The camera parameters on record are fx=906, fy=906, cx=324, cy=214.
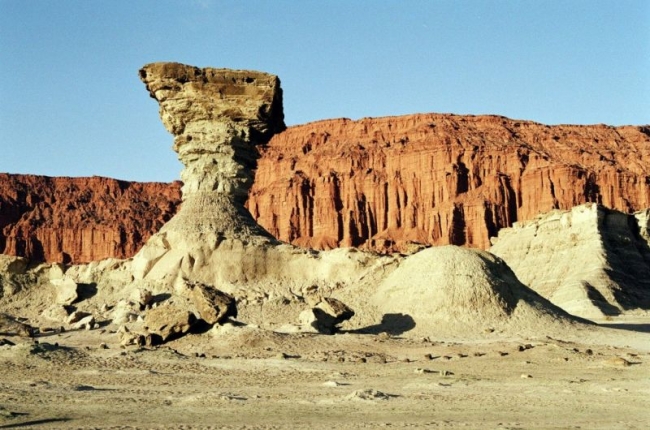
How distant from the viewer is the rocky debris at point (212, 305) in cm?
2481

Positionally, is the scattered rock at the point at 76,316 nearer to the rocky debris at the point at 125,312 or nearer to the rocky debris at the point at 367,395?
the rocky debris at the point at 125,312

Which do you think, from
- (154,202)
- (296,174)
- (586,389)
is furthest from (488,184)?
(586,389)

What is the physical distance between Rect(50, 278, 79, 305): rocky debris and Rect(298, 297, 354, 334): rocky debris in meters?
11.0

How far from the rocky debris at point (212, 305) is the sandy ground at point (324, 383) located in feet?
2.60

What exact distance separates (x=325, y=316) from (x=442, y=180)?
11204cm

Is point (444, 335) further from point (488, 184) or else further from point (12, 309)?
point (488, 184)

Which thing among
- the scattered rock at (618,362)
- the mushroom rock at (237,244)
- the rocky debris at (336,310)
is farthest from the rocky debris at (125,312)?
the scattered rock at (618,362)

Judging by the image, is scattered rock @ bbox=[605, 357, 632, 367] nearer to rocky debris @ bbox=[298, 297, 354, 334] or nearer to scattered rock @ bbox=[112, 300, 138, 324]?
rocky debris @ bbox=[298, 297, 354, 334]

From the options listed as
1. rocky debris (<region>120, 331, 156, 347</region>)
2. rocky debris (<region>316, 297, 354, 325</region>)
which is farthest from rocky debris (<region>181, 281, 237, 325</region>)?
rocky debris (<region>316, 297, 354, 325</region>)

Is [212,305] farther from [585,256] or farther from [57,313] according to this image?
[585,256]

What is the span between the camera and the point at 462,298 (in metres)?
28.4

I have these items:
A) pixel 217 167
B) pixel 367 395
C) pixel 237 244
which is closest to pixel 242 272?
pixel 237 244

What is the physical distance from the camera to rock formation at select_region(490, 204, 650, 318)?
52344 millimetres

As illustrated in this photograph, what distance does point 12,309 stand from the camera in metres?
34.4
